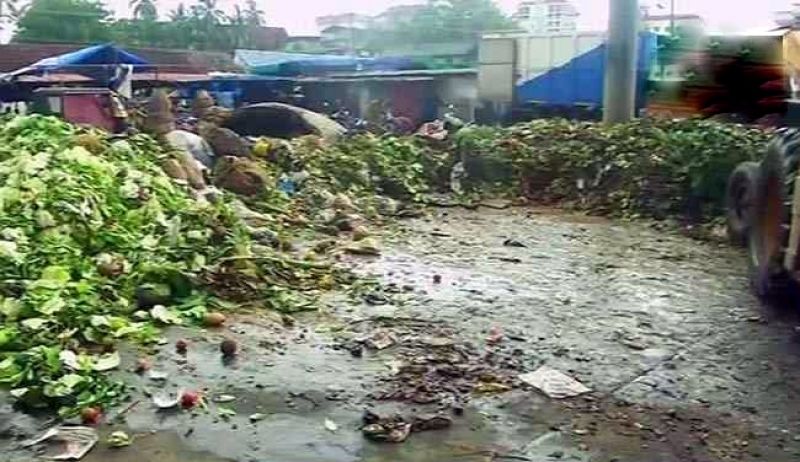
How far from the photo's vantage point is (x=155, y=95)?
12.1m

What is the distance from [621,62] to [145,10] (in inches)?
1117

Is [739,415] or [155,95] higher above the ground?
[155,95]

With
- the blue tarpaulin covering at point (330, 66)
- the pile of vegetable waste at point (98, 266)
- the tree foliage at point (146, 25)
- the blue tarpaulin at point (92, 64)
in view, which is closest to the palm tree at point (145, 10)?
the tree foliage at point (146, 25)

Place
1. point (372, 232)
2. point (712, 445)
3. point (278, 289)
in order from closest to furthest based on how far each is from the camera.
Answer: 1. point (712, 445)
2. point (278, 289)
3. point (372, 232)

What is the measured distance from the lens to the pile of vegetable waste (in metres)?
4.74

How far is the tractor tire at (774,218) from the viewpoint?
612 cm

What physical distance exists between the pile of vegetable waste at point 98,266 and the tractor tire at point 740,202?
3.35m

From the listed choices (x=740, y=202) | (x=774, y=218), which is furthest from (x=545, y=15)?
(x=774, y=218)

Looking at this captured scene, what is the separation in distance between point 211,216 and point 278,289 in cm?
102

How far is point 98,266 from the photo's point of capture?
6133 mm

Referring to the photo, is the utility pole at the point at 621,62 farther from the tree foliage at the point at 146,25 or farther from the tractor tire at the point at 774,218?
the tree foliage at the point at 146,25

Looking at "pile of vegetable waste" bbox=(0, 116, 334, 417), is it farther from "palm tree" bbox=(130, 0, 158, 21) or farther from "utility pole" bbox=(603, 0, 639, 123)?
"palm tree" bbox=(130, 0, 158, 21)

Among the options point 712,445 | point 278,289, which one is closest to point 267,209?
point 278,289

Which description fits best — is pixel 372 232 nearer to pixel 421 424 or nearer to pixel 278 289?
pixel 278 289
